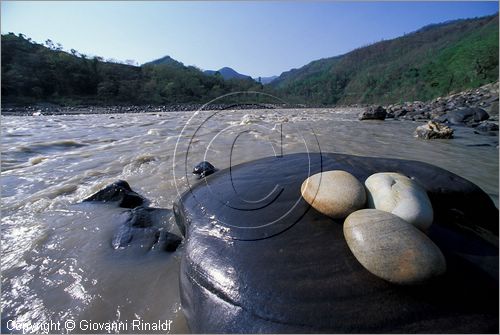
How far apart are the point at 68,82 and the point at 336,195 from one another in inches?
1953

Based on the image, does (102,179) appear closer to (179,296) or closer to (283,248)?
(179,296)

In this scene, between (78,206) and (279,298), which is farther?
(78,206)

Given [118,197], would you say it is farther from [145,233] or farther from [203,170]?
[203,170]

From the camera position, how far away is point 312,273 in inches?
61.2

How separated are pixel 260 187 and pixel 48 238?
1.87 meters

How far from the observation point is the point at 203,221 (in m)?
2.19

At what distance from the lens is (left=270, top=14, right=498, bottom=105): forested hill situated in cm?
3844

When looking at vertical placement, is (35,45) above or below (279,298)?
above

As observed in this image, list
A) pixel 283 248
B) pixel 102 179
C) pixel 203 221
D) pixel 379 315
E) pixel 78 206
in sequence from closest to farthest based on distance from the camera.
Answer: pixel 379 315 → pixel 283 248 → pixel 203 221 → pixel 78 206 → pixel 102 179

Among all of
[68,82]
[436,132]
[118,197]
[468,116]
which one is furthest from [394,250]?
[68,82]

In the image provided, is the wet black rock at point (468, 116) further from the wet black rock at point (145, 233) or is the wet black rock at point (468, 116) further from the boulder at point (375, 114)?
the wet black rock at point (145, 233)

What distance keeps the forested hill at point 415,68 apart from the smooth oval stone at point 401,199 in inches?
930

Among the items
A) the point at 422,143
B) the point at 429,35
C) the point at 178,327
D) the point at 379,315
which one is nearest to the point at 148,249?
the point at 178,327

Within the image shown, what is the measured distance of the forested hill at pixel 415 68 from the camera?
38438 millimetres
